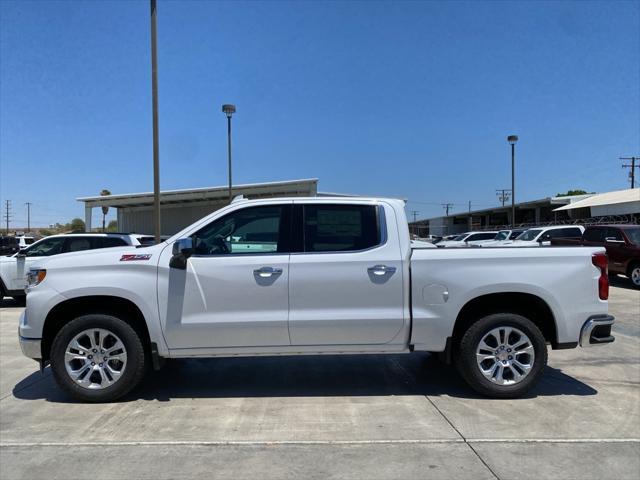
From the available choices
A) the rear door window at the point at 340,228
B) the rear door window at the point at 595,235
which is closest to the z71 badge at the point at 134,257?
the rear door window at the point at 340,228

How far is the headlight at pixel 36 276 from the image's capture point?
16.4ft

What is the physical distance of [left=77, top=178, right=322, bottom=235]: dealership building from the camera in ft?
115

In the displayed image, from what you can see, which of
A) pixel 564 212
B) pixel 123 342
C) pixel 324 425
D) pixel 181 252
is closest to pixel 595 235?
pixel 324 425

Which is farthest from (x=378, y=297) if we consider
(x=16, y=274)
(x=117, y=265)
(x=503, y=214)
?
(x=503, y=214)

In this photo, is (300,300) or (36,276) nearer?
(300,300)

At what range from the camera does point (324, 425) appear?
444 centimetres

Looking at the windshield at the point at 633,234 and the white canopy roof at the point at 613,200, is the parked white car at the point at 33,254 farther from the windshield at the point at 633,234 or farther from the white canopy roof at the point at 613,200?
the white canopy roof at the point at 613,200

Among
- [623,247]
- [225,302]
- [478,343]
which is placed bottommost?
[478,343]

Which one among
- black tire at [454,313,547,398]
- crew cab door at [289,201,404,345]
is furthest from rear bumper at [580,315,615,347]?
crew cab door at [289,201,404,345]

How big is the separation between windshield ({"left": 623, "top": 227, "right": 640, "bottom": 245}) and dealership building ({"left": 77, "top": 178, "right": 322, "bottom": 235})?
674 inches

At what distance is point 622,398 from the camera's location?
519 centimetres

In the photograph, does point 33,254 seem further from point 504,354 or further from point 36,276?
point 504,354

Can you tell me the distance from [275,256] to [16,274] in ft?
29.9

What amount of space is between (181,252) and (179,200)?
36545 millimetres
